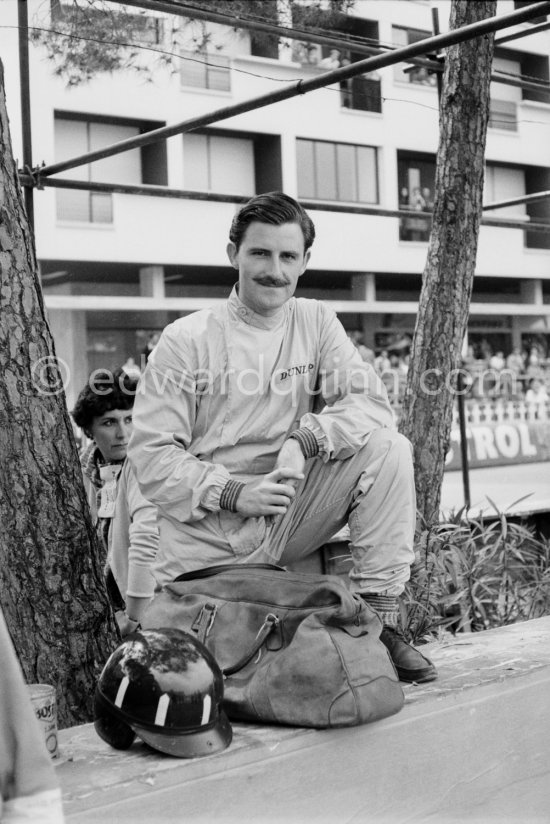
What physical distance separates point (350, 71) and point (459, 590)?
6.97 ft

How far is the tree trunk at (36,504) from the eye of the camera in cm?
A: 279

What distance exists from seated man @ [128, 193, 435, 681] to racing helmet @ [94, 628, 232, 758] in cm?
56

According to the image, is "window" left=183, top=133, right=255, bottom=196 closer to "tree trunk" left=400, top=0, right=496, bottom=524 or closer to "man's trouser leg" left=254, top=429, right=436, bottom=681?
"tree trunk" left=400, top=0, right=496, bottom=524

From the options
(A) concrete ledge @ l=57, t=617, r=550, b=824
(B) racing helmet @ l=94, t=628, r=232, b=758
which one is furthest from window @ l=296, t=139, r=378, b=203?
(B) racing helmet @ l=94, t=628, r=232, b=758

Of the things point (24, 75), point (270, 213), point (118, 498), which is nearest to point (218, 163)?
point (24, 75)

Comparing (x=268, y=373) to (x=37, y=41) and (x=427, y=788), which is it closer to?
(x=427, y=788)

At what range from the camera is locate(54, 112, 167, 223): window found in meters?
22.6

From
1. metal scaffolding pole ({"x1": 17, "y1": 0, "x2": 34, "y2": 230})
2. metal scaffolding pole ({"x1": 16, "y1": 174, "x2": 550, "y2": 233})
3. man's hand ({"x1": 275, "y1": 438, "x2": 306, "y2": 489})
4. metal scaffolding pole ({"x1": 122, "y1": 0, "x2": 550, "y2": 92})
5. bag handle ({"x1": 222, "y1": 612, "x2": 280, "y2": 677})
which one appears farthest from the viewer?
metal scaffolding pole ({"x1": 16, "y1": 174, "x2": 550, "y2": 233})

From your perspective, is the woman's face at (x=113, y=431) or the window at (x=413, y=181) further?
the window at (x=413, y=181)

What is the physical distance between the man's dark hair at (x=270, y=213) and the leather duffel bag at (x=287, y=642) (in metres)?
1.00

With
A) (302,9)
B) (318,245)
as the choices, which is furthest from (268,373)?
(318,245)

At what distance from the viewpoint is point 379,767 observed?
2307 mm

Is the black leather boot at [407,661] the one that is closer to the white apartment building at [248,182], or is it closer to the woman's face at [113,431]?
the woman's face at [113,431]

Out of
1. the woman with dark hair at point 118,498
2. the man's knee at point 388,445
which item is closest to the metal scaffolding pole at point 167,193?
the woman with dark hair at point 118,498
